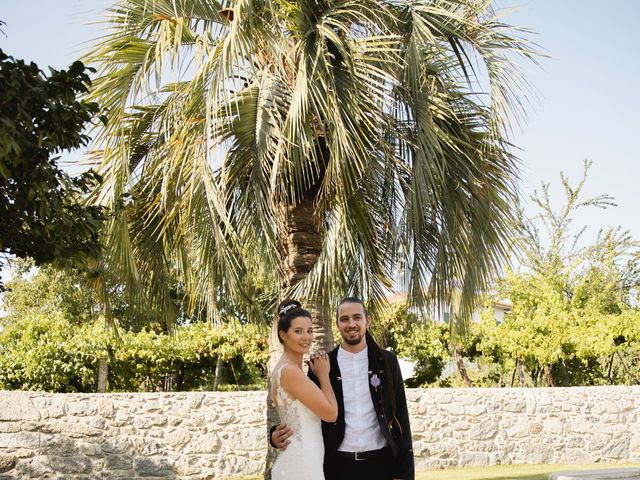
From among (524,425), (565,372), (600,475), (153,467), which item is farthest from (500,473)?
(565,372)

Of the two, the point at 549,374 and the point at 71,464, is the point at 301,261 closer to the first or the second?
the point at 71,464

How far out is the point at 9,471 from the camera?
352 inches

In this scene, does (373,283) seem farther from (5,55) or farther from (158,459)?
(5,55)

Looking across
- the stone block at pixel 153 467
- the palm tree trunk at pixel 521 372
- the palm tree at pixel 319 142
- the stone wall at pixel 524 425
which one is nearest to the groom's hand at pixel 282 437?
the palm tree at pixel 319 142

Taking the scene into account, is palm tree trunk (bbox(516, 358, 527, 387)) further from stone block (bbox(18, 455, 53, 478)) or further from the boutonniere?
the boutonniere

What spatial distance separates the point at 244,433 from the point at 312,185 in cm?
429

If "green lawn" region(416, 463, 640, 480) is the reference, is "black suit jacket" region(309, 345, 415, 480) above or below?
above

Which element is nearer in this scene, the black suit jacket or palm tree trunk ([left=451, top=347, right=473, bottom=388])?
the black suit jacket

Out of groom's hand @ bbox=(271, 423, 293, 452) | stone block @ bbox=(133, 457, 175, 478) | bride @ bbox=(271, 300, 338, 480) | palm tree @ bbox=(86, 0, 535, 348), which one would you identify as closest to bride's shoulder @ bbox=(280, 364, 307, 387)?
bride @ bbox=(271, 300, 338, 480)

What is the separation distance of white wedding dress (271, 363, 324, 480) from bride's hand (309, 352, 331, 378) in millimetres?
161

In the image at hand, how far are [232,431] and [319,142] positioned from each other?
4.66 metres

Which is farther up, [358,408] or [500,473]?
[358,408]

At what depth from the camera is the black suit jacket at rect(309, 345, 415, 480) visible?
3.82 m

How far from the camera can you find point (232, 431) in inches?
405
